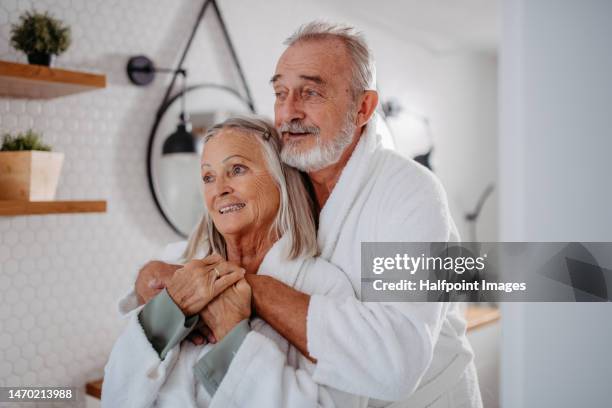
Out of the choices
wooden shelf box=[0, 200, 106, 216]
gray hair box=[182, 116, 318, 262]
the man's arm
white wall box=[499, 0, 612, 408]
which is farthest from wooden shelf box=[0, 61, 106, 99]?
white wall box=[499, 0, 612, 408]

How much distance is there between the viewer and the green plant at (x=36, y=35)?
1178 mm

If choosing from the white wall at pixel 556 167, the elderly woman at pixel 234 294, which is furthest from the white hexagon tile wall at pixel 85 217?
the white wall at pixel 556 167

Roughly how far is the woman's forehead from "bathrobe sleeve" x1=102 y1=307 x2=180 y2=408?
28 cm

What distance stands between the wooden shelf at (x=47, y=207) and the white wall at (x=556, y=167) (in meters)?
1.03

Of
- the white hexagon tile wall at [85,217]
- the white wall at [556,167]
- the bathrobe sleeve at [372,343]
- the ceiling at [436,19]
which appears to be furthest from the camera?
the ceiling at [436,19]

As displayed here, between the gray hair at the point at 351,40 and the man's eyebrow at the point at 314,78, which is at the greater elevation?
the gray hair at the point at 351,40

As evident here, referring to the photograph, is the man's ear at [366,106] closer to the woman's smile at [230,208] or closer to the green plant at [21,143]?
the woman's smile at [230,208]

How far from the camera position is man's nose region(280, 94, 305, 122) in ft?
2.76

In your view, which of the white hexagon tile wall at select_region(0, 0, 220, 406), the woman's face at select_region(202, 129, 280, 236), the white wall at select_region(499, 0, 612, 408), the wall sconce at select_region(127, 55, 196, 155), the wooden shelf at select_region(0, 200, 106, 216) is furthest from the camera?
the wall sconce at select_region(127, 55, 196, 155)

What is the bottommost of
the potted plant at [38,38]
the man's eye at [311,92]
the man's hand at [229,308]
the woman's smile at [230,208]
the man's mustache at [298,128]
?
the man's hand at [229,308]

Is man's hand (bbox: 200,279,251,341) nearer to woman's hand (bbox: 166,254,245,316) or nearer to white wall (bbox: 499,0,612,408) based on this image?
woman's hand (bbox: 166,254,245,316)

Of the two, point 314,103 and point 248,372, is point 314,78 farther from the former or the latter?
point 248,372

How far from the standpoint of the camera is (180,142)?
1562 millimetres

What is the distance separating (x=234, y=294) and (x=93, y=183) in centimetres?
87
